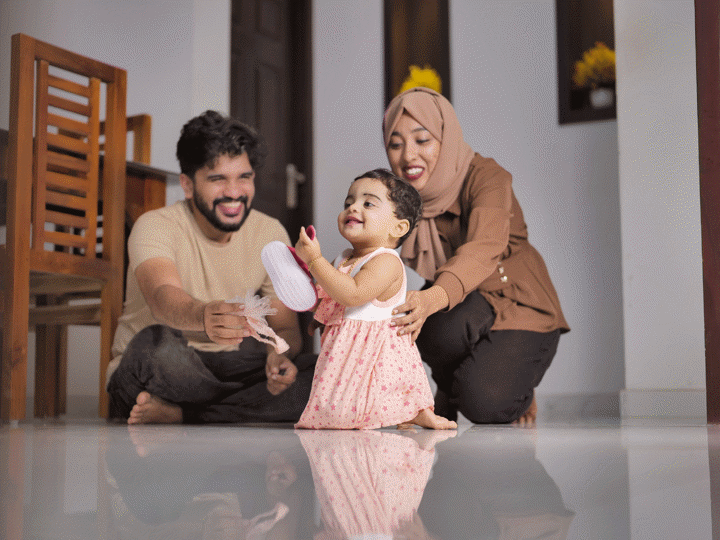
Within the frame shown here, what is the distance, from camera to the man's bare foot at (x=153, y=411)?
5.83 feet

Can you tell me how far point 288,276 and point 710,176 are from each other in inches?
40.1

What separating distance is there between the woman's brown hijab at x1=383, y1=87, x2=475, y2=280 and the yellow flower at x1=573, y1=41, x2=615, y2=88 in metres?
1.78

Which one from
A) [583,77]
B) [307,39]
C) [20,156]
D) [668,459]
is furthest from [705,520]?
[307,39]

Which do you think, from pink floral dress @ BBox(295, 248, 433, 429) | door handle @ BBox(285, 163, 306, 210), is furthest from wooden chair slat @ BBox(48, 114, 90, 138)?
door handle @ BBox(285, 163, 306, 210)

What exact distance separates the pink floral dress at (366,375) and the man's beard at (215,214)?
0.52 meters

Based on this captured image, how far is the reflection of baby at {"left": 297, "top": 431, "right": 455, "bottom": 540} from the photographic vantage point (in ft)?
1.71

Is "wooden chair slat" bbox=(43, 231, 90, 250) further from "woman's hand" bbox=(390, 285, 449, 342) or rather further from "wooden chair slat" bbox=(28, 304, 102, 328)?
"woman's hand" bbox=(390, 285, 449, 342)

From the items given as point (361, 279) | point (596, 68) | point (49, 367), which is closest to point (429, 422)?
point (361, 279)

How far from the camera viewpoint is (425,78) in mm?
3840

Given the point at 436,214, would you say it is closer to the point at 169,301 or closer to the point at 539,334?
the point at 539,334

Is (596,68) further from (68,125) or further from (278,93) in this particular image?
(68,125)

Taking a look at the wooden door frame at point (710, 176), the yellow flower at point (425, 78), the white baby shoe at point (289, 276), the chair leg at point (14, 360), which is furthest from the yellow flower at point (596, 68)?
the chair leg at point (14, 360)

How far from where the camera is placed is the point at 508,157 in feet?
11.9

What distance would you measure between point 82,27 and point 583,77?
7.87ft
